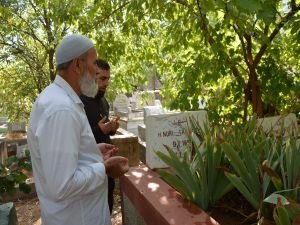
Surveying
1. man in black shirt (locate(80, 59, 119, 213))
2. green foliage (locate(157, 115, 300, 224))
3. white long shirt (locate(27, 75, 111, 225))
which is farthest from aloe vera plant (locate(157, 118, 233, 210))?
man in black shirt (locate(80, 59, 119, 213))

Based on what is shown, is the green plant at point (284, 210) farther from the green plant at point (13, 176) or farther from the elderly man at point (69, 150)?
the green plant at point (13, 176)

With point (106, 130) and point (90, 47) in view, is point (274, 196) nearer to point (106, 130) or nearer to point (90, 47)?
point (90, 47)

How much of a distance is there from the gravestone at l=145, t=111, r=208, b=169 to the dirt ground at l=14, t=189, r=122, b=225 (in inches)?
79.4

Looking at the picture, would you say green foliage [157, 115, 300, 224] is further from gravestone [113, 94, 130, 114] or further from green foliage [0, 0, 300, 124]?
gravestone [113, 94, 130, 114]

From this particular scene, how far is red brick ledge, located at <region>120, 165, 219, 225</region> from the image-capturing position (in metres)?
1.80

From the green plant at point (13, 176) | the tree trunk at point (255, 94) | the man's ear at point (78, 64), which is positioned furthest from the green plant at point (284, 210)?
the tree trunk at point (255, 94)

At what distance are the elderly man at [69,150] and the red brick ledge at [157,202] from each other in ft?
0.80

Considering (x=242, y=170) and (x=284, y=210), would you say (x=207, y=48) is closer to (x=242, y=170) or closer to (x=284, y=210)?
(x=242, y=170)

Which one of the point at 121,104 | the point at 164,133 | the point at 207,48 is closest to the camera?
the point at 164,133

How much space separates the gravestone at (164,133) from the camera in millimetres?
2771

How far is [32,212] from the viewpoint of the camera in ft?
17.4

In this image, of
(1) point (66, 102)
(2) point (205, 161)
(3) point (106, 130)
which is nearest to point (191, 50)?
(3) point (106, 130)

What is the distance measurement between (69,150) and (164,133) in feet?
3.93

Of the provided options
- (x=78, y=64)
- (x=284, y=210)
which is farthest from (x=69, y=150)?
(x=284, y=210)
